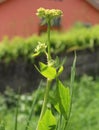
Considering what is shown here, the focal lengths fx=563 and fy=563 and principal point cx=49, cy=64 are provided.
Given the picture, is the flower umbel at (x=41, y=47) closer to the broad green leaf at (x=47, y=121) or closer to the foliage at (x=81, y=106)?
the broad green leaf at (x=47, y=121)

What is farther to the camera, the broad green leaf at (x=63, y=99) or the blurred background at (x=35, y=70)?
the blurred background at (x=35, y=70)

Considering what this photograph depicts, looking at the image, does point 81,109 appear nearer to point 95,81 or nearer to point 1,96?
point 1,96

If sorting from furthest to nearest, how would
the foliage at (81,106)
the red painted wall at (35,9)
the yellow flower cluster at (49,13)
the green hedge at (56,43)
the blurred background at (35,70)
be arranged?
the green hedge at (56,43)
the blurred background at (35,70)
the foliage at (81,106)
the red painted wall at (35,9)
the yellow flower cluster at (49,13)

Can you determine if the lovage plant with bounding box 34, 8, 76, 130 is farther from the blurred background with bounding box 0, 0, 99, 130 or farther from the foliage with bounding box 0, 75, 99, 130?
the blurred background with bounding box 0, 0, 99, 130

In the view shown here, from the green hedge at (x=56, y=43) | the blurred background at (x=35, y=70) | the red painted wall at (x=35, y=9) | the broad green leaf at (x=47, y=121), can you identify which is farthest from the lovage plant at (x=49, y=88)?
the green hedge at (x=56, y=43)

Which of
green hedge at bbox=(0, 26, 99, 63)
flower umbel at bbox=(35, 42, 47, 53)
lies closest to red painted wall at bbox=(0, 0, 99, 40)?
flower umbel at bbox=(35, 42, 47, 53)

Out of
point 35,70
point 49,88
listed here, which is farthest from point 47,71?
point 35,70

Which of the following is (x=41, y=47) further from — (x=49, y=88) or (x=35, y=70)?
(x=35, y=70)
